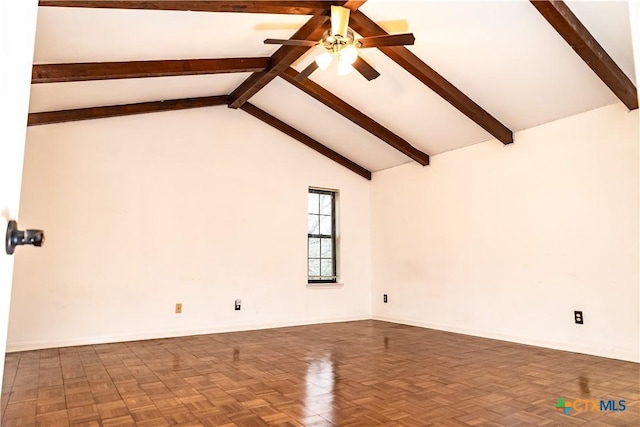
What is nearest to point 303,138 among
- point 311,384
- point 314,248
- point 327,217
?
point 327,217

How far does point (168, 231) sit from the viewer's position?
4.19 meters

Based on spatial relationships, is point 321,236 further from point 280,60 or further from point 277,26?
point 277,26

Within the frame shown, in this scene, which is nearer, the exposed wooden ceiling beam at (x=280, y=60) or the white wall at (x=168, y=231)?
the exposed wooden ceiling beam at (x=280, y=60)

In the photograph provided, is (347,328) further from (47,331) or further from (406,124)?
(47,331)

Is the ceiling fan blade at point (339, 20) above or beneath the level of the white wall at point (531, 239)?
above

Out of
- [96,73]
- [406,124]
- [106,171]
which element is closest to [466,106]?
[406,124]

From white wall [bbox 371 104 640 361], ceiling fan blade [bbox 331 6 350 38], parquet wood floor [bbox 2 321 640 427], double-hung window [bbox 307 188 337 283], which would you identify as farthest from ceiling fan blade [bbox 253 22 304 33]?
parquet wood floor [bbox 2 321 640 427]

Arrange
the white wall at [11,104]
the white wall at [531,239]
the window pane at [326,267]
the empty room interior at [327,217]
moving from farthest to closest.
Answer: the window pane at [326,267] → the white wall at [531,239] → the empty room interior at [327,217] → the white wall at [11,104]

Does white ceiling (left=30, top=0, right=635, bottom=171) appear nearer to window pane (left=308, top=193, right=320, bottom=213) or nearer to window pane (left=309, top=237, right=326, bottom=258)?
window pane (left=308, top=193, right=320, bottom=213)

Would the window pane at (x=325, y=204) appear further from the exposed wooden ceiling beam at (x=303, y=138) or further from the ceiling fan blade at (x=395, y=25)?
the ceiling fan blade at (x=395, y=25)

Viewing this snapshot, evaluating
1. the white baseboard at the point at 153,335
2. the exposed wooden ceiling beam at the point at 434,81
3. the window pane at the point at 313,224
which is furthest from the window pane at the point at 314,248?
the exposed wooden ceiling beam at the point at 434,81

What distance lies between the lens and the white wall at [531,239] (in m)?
3.18

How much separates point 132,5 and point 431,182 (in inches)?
147

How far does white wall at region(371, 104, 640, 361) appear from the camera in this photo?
3.18 meters
